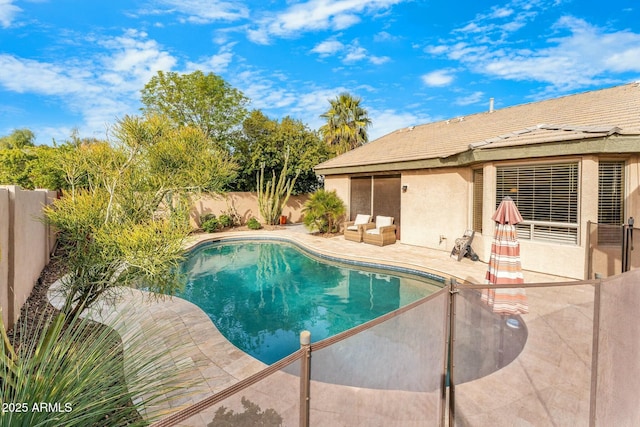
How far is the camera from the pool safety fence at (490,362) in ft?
6.27

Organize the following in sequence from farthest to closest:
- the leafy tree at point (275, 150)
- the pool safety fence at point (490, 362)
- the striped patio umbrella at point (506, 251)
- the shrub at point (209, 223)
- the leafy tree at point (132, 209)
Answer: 1. the leafy tree at point (275, 150)
2. the shrub at point (209, 223)
3. the striped patio umbrella at point (506, 251)
4. the leafy tree at point (132, 209)
5. the pool safety fence at point (490, 362)

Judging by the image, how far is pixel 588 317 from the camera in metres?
2.41

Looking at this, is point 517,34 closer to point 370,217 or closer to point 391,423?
point 370,217

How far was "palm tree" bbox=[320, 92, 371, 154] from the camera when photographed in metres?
24.4

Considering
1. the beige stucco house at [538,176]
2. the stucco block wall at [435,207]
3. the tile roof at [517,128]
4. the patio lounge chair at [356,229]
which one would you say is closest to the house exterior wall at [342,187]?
the tile roof at [517,128]

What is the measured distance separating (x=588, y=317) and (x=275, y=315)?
555 centimetres

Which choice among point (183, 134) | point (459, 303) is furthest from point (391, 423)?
point (183, 134)

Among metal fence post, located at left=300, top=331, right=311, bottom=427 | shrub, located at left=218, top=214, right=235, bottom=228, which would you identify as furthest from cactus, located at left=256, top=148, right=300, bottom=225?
metal fence post, located at left=300, top=331, right=311, bottom=427

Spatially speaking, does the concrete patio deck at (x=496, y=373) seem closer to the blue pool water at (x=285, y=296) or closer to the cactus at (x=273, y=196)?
the blue pool water at (x=285, y=296)

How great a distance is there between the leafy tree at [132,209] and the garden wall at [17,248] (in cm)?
83

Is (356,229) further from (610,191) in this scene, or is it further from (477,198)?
(610,191)

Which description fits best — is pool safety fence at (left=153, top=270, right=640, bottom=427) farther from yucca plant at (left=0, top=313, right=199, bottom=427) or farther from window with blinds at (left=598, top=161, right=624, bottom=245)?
window with blinds at (left=598, top=161, right=624, bottom=245)

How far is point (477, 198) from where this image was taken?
10.1 meters

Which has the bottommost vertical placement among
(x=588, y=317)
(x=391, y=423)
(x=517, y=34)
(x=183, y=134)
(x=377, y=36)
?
(x=391, y=423)
